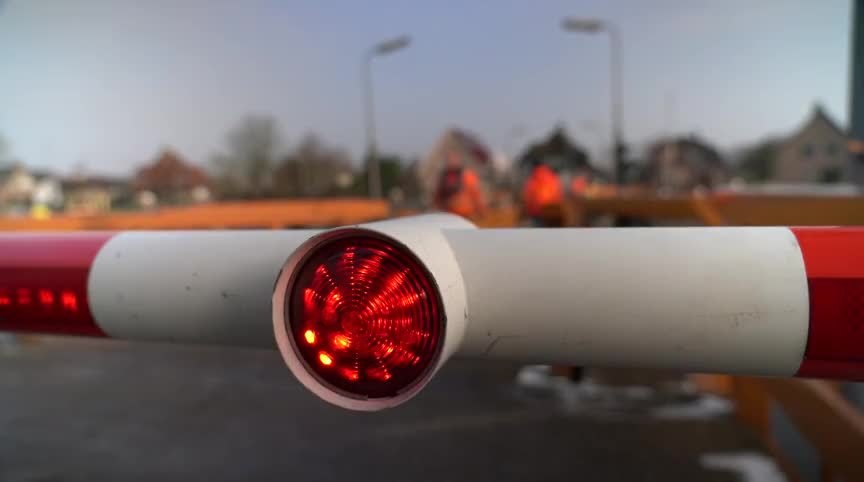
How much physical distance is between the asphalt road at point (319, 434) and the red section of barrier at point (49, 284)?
→ 2.57m

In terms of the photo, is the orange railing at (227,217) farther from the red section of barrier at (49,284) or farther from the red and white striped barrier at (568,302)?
the red and white striped barrier at (568,302)

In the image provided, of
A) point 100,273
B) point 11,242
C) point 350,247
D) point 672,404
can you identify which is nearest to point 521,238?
point 350,247

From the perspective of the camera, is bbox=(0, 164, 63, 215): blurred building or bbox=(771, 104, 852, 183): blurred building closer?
bbox=(771, 104, 852, 183): blurred building

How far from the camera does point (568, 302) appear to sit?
1.08 meters

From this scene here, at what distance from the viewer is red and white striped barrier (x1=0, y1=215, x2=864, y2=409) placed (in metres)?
1.02

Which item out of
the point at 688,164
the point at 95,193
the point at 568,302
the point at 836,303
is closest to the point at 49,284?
the point at 568,302

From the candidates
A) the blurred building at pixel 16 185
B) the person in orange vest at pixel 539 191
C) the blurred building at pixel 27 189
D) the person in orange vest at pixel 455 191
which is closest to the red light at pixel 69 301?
the person in orange vest at pixel 455 191

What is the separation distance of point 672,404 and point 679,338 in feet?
16.3

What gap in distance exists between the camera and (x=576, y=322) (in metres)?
1.08

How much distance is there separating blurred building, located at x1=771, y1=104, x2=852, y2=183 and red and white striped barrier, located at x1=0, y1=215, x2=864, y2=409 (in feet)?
125

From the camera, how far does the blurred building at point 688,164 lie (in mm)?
50987

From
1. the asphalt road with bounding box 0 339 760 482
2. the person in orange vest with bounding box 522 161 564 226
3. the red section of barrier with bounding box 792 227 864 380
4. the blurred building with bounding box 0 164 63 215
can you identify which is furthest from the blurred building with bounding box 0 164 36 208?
the red section of barrier with bounding box 792 227 864 380

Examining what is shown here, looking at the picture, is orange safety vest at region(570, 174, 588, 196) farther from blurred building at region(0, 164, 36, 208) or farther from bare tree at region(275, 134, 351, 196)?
blurred building at region(0, 164, 36, 208)

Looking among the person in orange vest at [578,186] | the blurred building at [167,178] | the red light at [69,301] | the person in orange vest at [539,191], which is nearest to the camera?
the red light at [69,301]
